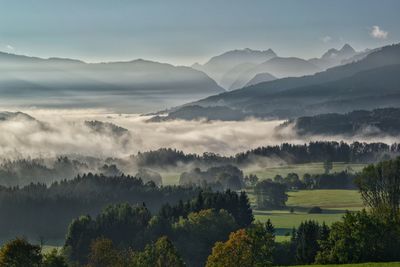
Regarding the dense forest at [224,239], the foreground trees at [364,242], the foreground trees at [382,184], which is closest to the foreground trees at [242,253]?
the dense forest at [224,239]

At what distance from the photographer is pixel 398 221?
118m

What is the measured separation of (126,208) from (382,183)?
7937cm

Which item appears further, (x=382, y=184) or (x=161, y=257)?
(x=382, y=184)

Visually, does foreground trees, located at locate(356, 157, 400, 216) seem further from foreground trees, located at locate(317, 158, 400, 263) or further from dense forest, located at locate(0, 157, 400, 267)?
foreground trees, located at locate(317, 158, 400, 263)

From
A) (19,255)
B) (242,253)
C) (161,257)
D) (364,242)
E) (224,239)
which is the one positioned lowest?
(224,239)

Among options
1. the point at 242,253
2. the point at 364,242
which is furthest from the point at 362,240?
the point at 242,253

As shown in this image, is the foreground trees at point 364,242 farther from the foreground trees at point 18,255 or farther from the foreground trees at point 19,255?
the foreground trees at point 18,255

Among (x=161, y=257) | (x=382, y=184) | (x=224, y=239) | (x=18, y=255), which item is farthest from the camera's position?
(x=224, y=239)

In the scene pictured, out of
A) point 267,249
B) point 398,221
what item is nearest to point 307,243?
point 398,221

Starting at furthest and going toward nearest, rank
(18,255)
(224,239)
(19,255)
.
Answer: (224,239), (19,255), (18,255)

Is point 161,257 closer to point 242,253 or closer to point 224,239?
point 242,253

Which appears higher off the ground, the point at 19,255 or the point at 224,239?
the point at 19,255

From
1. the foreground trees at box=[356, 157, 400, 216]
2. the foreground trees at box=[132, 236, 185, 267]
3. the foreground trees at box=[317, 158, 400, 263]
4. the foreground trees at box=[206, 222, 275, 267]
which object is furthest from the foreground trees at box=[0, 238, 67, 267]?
the foreground trees at box=[356, 157, 400, 216]

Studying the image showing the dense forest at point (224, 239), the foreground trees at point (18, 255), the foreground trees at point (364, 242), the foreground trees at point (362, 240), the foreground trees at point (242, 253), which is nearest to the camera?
the foreground trees at point (18, 255)
